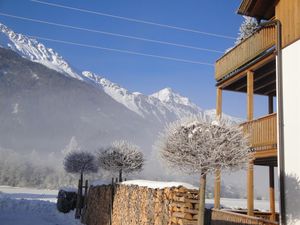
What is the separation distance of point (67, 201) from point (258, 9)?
1567cm

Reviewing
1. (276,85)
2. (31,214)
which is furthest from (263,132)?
(31,214)

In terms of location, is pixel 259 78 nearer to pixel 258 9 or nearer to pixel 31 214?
pixel 258 9

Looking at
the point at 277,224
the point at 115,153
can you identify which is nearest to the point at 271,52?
the point at 277,224

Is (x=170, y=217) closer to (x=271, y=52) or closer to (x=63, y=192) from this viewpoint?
(x=271, y=52)

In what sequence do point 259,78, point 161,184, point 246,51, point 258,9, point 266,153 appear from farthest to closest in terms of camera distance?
point 259,78 → point 258,9 → point 246,51 → point 266,153 → point 161,184

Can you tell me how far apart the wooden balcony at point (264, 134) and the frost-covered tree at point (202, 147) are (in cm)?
407

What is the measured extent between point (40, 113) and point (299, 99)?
190407 mm

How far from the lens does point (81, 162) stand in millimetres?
29109

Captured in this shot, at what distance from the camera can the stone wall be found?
972cm

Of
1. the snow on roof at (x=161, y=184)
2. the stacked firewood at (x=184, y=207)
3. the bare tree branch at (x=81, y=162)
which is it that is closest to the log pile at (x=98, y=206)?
the snow on roof at (x=161, y=184)

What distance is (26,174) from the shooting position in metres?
Result: 99.1

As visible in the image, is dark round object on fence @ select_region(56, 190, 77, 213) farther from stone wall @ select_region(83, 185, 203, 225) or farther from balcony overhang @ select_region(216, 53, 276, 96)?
balcony overhang @ select_region(216, 53, 276, 96)

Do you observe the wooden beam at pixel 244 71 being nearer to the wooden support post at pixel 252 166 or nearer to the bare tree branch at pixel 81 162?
the wooden support post at pixel 252 166

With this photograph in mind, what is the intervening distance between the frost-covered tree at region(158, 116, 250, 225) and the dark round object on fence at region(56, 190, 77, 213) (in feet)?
58.2
